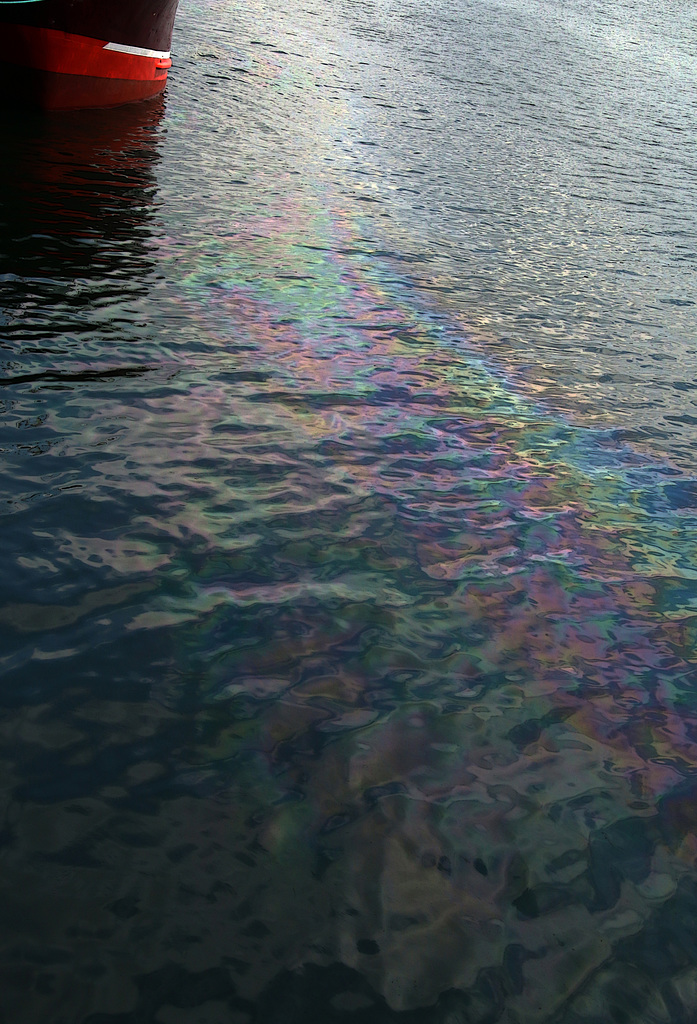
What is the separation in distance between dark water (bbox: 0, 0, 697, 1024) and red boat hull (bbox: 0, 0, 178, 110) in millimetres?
2223

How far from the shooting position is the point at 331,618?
711 centimetres

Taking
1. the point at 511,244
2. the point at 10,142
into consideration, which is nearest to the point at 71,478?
the point at 10,142

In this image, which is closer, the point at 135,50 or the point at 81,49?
the point at 81,49

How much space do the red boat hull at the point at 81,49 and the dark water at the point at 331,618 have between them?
2223 millimetres

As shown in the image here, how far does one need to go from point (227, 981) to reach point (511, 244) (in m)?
16.5

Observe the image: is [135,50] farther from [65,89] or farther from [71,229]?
[71,229]

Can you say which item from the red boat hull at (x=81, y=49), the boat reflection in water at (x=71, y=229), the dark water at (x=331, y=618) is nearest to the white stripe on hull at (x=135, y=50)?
the red boat hull at (x=81, y=49)

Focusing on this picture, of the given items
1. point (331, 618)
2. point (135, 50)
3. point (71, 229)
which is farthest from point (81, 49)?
point (331, 618)

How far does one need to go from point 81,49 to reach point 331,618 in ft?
59.3

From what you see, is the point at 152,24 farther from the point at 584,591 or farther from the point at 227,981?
the point at 227,981

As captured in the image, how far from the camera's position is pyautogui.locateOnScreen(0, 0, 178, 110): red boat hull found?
1806 centimetres

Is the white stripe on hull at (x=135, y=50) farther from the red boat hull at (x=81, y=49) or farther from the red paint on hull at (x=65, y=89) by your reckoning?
the red paint on hull at (x=65, y=89)

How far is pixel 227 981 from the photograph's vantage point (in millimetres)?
4434

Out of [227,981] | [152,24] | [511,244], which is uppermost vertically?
[152,24]
